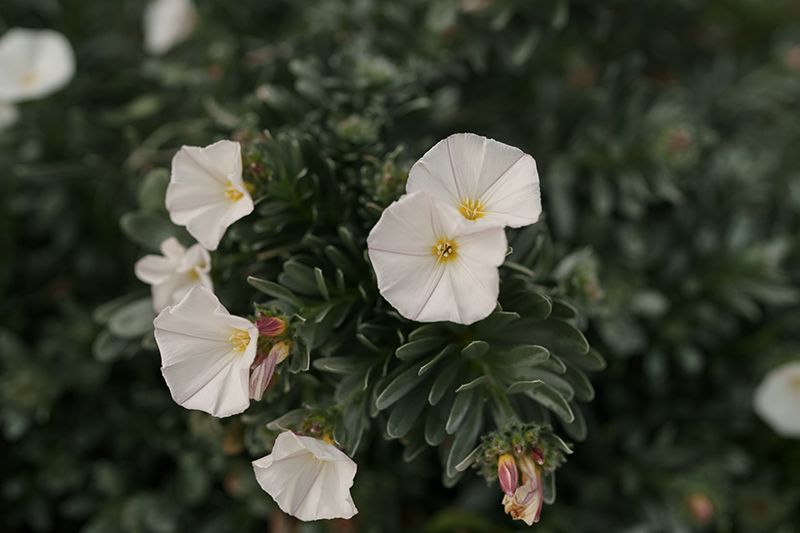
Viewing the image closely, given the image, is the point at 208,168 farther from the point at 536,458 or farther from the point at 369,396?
the point at 536,458

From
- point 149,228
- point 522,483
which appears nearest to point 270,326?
point 522,483

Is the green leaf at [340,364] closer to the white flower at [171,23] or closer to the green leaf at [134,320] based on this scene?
the green leaf at [134,320]

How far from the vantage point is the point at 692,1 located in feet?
8.90

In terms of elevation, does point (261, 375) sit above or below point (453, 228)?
below

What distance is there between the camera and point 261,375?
48.4 inches

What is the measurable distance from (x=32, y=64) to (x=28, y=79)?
0.09 m

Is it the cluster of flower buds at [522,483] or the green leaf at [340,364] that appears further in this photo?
the green leaf at [340,364]

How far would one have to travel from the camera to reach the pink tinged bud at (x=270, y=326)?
125 cm

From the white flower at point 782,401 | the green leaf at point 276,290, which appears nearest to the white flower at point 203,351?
the green leaf at point 276,290

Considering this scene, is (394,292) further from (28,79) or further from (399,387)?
(28,79)

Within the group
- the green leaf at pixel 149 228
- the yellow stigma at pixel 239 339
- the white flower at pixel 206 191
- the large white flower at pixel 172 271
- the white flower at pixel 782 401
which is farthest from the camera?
the white flower at pixel 782 401

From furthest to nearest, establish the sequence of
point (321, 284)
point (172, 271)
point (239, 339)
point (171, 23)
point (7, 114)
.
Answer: point (171, 23)
point (7, 114)
point (172, 271)
point (321, 284)
point (239, 339)

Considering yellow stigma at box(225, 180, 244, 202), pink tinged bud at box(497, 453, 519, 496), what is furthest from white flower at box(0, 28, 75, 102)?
pink tinged bud at box(497, 453, 519, 496)

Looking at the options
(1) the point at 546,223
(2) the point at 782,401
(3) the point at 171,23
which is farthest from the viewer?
(3) the point at 171,23
